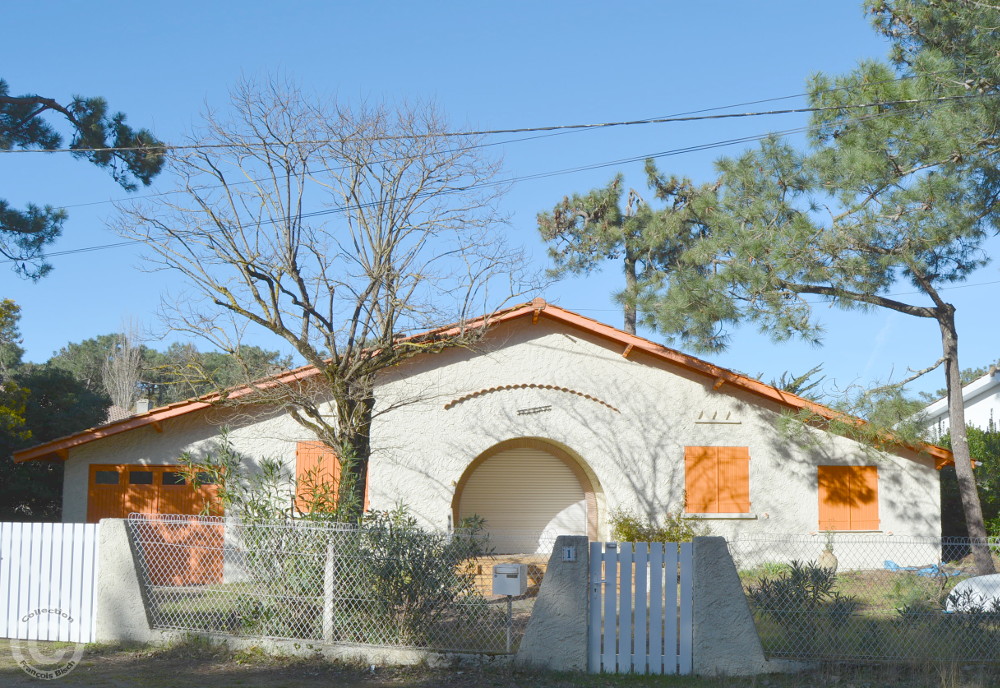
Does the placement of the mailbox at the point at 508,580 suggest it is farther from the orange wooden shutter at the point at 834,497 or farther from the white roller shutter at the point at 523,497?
the white roller shutter at the point at 523,497

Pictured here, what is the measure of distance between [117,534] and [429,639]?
361 cm

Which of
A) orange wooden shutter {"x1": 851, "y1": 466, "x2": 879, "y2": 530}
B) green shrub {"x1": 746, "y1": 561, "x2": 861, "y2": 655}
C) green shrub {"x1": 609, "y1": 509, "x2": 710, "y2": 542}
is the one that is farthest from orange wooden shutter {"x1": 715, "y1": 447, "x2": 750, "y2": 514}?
green shrub {"x1": 746, "y1": 561, "x2": 861, "y2": 655}

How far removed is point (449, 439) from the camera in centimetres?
1666

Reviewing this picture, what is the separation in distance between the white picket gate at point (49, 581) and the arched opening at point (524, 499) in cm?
1071

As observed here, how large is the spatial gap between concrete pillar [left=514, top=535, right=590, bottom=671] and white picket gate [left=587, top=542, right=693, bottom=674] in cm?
10

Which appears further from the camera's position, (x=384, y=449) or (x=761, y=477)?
(x=761, y=477)

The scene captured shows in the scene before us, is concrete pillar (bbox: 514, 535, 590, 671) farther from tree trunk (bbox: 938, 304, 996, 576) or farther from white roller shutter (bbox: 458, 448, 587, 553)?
white roller shutter (bbox: 458, 448, 587, 553)

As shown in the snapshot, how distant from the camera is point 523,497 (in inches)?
785

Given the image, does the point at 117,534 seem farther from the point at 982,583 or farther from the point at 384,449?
the point at 982,583

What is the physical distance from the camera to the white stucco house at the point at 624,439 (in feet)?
54.2

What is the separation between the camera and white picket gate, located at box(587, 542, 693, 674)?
8.26 metres

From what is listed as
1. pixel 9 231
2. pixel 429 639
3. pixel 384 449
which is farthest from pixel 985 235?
pixel 9 231

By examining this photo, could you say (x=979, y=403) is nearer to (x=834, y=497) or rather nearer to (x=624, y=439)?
(x=834, y=497)

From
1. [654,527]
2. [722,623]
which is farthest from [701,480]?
[722,623]
